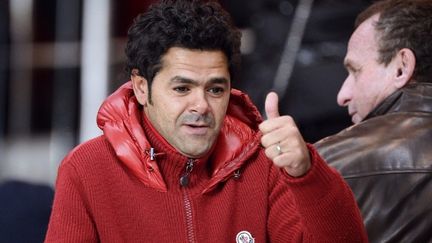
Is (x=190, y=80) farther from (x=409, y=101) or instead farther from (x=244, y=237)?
(x=409, y=101)

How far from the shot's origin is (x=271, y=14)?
480cm

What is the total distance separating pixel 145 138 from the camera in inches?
110

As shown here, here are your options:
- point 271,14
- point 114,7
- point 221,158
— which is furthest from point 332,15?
point 221,158

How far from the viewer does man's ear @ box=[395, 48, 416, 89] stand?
3.63 m

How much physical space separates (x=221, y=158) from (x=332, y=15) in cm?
209

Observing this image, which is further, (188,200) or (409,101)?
(409,101)

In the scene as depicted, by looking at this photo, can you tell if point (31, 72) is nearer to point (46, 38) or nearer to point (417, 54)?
point (46, 38)

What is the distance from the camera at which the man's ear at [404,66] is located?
363 cm

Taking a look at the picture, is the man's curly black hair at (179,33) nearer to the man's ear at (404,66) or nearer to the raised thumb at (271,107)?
the raised thumb at (271,107)

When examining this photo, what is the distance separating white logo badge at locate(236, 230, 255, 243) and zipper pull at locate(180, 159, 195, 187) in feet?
0.68

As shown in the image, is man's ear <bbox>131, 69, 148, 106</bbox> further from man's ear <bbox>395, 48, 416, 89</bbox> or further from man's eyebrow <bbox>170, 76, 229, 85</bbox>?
man's ear <bbox>395, 48, 416, 89</bbox>

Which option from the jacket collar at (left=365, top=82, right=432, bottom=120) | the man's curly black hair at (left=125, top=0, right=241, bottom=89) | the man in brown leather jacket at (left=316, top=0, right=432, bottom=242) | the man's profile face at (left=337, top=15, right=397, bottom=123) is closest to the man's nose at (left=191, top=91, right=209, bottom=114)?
the man's curly black hair at (left=125, top=0, right=241, bottom=89)

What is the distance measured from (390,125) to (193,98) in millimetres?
826

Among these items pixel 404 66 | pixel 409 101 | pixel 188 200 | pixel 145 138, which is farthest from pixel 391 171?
pixel 145 138
